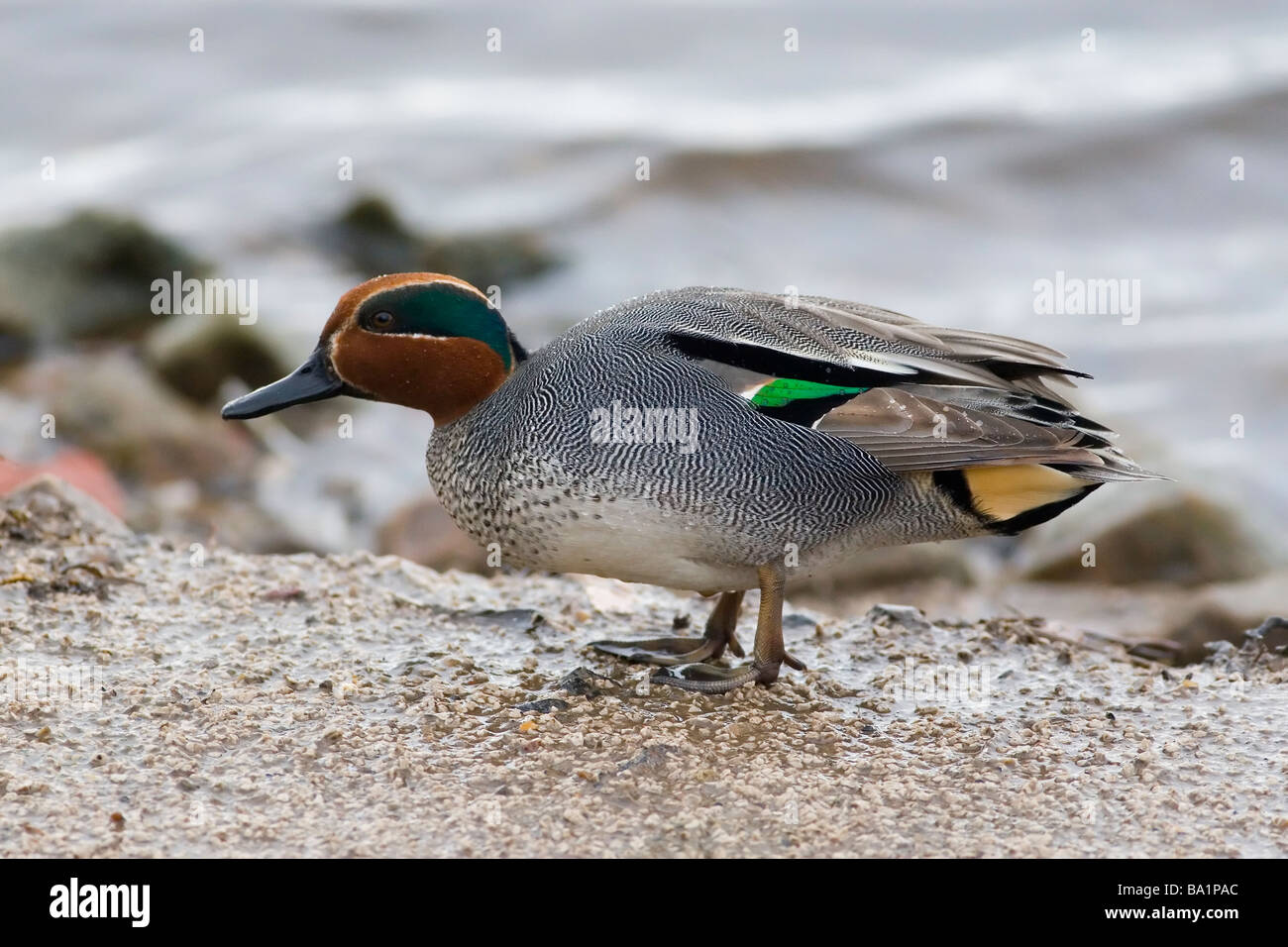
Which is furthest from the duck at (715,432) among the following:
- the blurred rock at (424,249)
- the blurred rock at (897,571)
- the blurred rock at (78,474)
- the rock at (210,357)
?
the blurred rock at (424,249)

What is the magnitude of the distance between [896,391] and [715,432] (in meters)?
0.47

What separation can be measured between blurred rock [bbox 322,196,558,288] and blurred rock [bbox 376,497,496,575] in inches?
143

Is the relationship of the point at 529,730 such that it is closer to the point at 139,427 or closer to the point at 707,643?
the point at 707,643

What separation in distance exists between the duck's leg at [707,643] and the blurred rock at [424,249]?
6.29m

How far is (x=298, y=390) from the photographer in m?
3.67

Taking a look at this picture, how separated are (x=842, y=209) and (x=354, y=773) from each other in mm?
8101

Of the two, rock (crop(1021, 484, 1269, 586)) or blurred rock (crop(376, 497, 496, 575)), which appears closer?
blurred rock (crop(376, 497, 496, 575))

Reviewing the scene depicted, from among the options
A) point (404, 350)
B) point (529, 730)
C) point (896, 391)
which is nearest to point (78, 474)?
point (404, 350)

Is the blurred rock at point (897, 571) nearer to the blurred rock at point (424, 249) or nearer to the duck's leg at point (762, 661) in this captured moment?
the duck's leg at point (762, 661)

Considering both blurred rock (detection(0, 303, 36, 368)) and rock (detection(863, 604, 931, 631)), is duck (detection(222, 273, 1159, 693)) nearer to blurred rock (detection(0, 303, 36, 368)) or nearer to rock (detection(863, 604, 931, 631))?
rock (detection(863, 604, 931, 631))

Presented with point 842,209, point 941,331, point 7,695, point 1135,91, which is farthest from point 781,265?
point 7,695

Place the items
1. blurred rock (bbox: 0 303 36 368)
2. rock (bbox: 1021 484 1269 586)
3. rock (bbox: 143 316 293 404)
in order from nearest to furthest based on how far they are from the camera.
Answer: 1. rock (bbox: 1021 484 1269 586)
2. rock (bbox: 143 316 293 404)
3. blurred rock (bbox: 0 303 36 368)

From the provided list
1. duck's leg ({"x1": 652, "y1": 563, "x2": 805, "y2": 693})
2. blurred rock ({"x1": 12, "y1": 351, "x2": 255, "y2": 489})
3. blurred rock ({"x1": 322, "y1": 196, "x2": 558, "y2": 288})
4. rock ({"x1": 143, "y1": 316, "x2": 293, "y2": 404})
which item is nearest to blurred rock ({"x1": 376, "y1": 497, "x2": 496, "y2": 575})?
blurred rock ({"x1": 12, "y1": 351, "x2": 255, "y2": 489})

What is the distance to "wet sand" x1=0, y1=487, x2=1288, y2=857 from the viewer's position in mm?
2809
